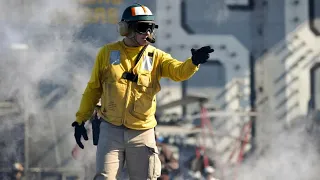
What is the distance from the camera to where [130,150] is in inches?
239

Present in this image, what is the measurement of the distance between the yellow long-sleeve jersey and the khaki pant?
6cm

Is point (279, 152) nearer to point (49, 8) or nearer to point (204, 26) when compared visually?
point (204, 26)

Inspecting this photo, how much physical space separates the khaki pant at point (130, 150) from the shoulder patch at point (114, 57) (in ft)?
1.39

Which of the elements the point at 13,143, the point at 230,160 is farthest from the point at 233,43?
the point at 13,143

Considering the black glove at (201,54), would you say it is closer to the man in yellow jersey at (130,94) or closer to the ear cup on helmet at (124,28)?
the man in yellow jersey at (130,94)

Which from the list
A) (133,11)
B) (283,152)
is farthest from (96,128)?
(283,152)

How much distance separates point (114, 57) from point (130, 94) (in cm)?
27

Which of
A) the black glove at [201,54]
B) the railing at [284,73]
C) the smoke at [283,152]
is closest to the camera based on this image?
the black glove at [201,54]

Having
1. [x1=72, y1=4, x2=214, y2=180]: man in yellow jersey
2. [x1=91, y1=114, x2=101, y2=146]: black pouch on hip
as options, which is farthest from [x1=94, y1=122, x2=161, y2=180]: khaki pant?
[x1=91, y1=114, x2=101, y2=146]: black pouch on hip

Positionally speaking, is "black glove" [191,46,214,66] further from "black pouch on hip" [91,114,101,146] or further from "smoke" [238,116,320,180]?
"smoke" [238,116,320,180]

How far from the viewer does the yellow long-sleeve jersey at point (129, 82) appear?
5.99m

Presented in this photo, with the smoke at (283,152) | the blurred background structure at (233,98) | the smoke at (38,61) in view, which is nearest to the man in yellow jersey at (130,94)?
the smoke at (38,61)

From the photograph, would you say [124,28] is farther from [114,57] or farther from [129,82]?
[129,82]

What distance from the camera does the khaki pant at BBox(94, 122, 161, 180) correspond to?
6.03 metres
